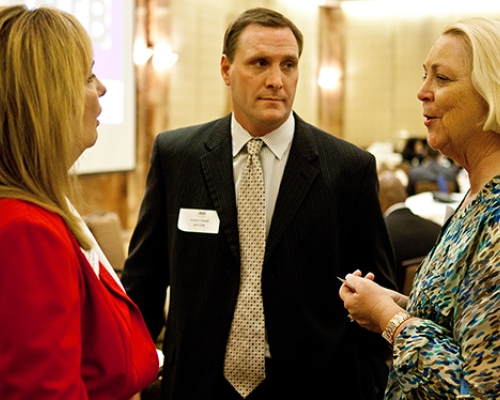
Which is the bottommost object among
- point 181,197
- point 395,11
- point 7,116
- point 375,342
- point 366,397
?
point 366,397

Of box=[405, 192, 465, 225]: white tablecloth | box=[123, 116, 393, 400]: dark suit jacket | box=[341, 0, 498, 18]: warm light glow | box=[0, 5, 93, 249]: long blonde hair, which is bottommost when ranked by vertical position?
box=[405, 192, 465, 225]: white tablecloth

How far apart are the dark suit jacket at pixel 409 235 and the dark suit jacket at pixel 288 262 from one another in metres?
1.51

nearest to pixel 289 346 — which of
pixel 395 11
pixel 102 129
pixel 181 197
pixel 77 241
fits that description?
pixel 181 197

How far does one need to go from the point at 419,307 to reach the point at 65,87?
3.20 feet

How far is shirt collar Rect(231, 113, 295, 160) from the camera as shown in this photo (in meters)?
2.20

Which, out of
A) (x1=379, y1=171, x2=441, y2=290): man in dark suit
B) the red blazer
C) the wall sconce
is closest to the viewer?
the red blazer

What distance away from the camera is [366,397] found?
218 cm

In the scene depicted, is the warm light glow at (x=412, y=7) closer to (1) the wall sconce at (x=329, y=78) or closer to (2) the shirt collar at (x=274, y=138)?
(1) the wall sconce at (x=329, y=78)

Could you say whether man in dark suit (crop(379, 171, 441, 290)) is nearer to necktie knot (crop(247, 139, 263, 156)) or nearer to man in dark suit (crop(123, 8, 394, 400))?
man in dark suit (crop(123, 8, 394, 400))

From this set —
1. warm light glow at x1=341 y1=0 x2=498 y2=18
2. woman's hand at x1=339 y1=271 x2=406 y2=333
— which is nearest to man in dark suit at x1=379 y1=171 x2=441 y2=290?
woman's hand at x1=339 y1=271 x2=406 y2=333

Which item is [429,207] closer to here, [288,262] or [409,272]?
[409,272]

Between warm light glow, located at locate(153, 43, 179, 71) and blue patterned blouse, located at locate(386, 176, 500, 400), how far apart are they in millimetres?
7996

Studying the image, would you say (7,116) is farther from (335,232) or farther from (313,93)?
(313,93)

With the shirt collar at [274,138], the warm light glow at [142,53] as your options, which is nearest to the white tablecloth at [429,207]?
the shirt collar at [274,138]
